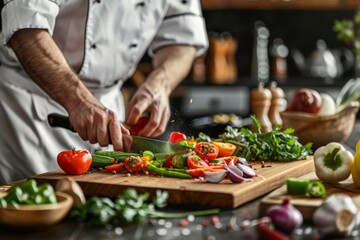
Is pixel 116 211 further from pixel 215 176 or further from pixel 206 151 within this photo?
pixel 206 151

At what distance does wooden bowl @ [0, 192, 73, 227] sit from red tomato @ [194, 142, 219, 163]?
0.71 metres

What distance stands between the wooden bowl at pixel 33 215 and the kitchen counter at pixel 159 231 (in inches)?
1.1

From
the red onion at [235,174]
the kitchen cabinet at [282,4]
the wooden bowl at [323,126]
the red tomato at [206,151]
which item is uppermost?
the red onion at [235,174]

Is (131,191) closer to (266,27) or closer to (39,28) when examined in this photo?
(39,28)

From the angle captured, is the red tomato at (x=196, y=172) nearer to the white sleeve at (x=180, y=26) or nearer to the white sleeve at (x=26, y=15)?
the white sleeve at (x=26, y=15)

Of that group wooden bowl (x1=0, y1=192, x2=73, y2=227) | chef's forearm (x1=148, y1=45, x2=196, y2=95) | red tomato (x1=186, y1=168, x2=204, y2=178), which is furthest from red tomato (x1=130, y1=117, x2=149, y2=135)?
wooden bowl (x1=0, y1=192, x2=73, y2=227)

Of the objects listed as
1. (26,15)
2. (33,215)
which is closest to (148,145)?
(26,15)

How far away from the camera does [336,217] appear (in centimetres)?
152

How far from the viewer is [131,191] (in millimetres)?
1656

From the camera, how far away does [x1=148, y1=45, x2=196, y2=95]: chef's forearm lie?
2998 mm

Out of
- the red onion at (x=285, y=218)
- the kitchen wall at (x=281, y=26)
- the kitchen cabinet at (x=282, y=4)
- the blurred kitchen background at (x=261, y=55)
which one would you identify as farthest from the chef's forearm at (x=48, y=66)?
the kitchen wall at (x=281, y=26)

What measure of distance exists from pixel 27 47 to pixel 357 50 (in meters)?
1.64

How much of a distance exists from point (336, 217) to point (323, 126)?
52.4 inches

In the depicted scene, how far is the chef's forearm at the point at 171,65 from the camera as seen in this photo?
3.00 metres
